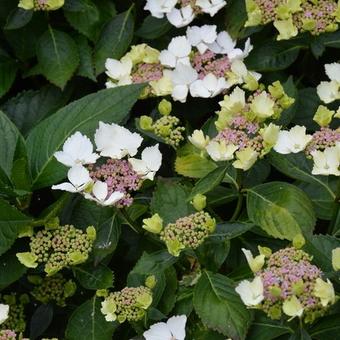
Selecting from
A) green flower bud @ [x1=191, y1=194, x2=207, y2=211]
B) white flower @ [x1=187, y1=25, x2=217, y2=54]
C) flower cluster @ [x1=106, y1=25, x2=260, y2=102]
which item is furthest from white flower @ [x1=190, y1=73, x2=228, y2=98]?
green flower bud @ [x1=191, y1=194, x2=207, y2=211]

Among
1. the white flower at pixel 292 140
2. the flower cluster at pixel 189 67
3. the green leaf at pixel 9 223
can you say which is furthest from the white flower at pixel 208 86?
the green leaf at pixel 9 223

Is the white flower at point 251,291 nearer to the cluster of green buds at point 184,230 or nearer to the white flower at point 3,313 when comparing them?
the cluster of green buds at point 184,230

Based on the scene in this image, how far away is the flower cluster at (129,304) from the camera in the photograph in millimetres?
1522

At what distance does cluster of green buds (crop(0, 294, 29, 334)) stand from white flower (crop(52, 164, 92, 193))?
33cm

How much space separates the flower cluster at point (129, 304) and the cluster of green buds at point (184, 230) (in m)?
0.09

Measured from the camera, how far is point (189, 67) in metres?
1.85

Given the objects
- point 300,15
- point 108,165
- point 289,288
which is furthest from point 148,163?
point 300,15

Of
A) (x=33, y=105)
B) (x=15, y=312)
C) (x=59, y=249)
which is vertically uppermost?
(x=59, y=249)

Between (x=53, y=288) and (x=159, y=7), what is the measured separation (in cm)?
69

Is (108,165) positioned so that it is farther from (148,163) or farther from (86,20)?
(86,20)

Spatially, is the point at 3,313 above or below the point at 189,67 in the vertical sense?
below

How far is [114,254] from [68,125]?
0.95 ft

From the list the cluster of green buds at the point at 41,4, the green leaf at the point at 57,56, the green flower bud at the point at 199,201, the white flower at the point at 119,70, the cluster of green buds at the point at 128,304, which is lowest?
the cluster of green buds at the point at 128,304

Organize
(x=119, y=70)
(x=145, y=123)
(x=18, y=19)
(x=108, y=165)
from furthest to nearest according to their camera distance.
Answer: (x=18, y=19), (x=119, y=70), (x=145, y=123), (x=108, y=165)
